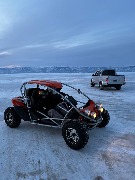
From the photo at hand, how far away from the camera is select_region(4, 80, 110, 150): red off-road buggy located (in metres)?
6.50

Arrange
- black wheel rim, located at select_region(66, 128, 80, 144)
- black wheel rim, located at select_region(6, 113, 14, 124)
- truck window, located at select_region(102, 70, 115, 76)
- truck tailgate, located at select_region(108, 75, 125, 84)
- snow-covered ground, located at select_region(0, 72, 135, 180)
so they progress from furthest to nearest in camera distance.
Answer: truck window, located at select_region(102, 70, 115, 76)
truck tailgate, located at select_region(108, 75, 125, 84)
black wheel rim, located at select_region(6, 113, 14, 124)
black wheel rim, located at select_region(66, 128, 80, 144)
snow-covered ground, located at select_region(0, 72, 135, 180)

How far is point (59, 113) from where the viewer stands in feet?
24.5

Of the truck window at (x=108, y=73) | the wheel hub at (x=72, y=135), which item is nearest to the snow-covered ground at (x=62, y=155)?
the wheel hub at (x=72, y=135)

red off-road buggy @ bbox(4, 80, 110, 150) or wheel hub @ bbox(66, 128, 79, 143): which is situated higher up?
red off-road buggy @ bbox(4, 80, 110, 150)

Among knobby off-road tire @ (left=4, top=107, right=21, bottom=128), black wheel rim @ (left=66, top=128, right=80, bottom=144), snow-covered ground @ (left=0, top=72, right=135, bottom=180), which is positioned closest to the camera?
snow-covered ground @ (left=0, top=72, right=135, bottom=180)

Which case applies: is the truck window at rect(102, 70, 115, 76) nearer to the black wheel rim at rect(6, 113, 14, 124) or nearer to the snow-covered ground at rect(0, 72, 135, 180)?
the snow-covered ground at rect(0, 72, 135, 180)

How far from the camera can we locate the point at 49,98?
834cm

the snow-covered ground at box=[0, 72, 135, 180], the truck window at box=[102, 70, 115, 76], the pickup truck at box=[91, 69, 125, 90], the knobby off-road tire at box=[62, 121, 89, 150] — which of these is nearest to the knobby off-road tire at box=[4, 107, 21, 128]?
the snow-covered ground at box=[0, 72, 135, 180]

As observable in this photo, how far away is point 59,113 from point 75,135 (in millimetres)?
1219

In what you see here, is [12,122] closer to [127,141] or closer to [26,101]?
[26,101]

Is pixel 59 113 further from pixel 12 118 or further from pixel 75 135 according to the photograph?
pixel 12 118

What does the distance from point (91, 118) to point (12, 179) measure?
10.2ft

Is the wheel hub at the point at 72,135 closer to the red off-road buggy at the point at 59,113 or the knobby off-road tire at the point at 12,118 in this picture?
the red off-road buggy at the point at 59,113

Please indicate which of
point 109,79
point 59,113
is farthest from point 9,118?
point 109,79
